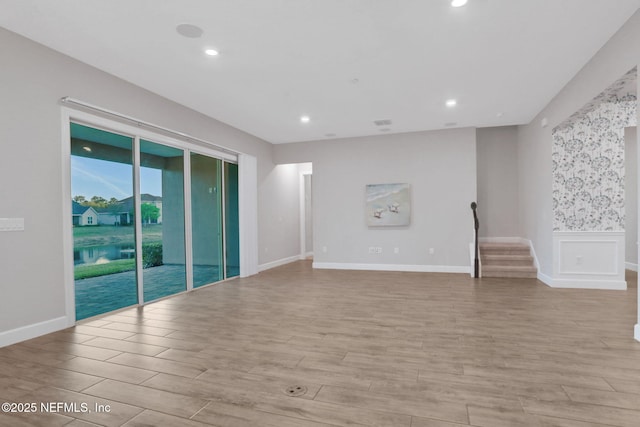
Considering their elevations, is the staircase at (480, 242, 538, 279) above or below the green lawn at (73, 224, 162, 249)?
below

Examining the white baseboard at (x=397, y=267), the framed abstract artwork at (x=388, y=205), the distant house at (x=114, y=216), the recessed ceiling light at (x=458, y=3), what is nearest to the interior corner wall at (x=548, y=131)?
the white baseboard at (x=397, y=267)

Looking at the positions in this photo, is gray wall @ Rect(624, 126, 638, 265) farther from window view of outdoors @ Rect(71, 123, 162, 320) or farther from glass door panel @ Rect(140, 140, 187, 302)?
window view of outdoors @ Rect(71, 123, 162, 320)

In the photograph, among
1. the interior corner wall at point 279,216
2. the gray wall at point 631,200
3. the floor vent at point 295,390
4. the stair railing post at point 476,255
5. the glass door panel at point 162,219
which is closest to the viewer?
the floor vent at point 295,390

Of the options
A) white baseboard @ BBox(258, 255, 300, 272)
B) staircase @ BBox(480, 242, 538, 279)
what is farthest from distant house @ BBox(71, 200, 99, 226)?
staircase @ BBox(480, 242, 538, 279)

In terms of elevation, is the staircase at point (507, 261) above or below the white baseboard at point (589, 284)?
above

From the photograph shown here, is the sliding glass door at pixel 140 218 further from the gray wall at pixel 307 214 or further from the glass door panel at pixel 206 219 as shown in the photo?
the gray wall at pixel 307 214

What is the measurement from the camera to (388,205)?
24.0 feet

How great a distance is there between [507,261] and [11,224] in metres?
7.39

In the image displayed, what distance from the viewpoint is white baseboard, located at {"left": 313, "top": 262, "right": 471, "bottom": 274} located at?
6898 millimetres

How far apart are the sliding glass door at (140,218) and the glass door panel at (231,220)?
0.13m

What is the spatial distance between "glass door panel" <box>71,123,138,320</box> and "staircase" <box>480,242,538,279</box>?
6.07 m

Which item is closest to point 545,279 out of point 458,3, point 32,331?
point 458,3

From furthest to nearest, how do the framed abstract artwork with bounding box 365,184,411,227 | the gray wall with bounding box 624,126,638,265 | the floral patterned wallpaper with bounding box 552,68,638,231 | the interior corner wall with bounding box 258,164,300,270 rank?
the interior corner wall with bounding box 258,164,300,270
the framed abstract artwork with bounding box 365,184,411,227
the gray wall with bounding box 624,126,638,265
the floral patterned wallpaper with bounding box 552,68,638,231

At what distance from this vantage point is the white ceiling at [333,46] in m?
2.85
